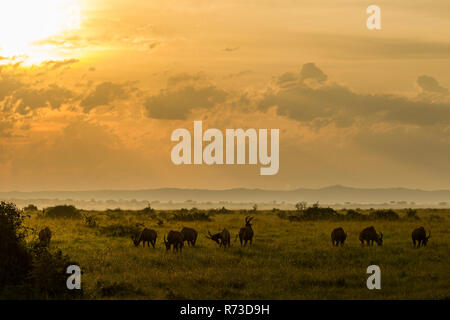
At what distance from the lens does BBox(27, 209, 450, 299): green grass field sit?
60.8 feet

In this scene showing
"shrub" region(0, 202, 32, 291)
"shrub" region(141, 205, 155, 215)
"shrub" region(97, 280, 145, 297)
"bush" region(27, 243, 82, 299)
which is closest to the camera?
"bush" region(27, 243, 82, 299)

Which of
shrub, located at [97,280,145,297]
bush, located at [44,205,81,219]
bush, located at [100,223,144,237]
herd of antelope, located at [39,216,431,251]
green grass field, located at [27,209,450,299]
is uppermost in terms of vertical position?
bush, located at [44,205,81,219]

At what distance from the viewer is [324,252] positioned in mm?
27719

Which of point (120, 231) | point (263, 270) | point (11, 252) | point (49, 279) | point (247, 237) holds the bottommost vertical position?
point (49, 279)

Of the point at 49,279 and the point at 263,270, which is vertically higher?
the point at 263,270

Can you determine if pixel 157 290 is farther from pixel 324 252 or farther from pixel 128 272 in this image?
pixel 324 252

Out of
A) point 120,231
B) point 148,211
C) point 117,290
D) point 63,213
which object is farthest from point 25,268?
point 148,211

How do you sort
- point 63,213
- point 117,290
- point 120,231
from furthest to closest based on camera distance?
point 63,213 < point 120,231 < point 117,290

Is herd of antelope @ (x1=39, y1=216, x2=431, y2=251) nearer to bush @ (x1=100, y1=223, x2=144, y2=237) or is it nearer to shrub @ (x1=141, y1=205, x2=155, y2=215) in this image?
bush @ (x1=100, y1=223, x2=144, y2=237)

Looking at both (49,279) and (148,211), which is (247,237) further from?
(148,211)

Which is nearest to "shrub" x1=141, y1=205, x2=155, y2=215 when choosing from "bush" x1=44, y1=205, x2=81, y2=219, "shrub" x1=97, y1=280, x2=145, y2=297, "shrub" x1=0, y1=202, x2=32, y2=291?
"bush" x1=44, y1=205, x2=81, y2=219

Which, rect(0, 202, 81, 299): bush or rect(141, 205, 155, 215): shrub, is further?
rect(141, 205, 155, 215): shrub

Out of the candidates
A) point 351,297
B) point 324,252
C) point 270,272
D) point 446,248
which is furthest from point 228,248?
point 351,297

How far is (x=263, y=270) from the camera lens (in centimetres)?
2244
